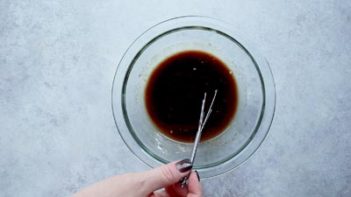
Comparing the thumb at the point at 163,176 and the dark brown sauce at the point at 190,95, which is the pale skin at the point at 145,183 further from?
the dark brown sauce at the point at 190,95

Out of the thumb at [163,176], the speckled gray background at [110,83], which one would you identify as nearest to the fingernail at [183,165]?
the thumb at [163,176]

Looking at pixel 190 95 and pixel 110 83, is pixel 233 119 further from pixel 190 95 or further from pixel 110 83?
pixel 110 83

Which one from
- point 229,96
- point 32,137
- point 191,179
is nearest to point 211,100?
point 229,96

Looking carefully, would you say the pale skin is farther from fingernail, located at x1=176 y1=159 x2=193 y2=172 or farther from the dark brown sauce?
the dark brown sauce

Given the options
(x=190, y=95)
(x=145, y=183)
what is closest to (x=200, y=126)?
(x=190, y=95)

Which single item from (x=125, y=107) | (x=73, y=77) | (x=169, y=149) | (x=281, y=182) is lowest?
(x=281, y=182)

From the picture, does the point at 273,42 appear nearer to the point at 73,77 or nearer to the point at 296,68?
the point at 296,68
